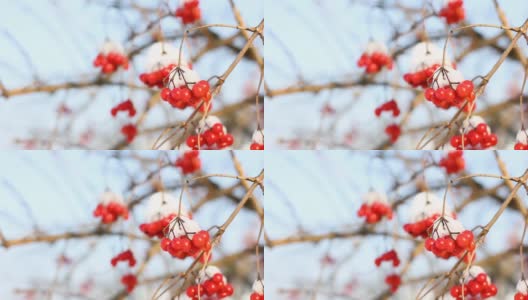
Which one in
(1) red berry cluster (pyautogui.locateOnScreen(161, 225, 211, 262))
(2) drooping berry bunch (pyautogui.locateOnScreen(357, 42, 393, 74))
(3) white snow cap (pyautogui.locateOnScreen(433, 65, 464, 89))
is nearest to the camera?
(1) red berry cluster (pyautogui.locateOnScreen(161, 225, 211, 262))

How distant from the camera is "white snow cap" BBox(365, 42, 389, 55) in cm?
206

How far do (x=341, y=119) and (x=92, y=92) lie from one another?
66 centimetres

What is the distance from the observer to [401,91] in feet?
6.77

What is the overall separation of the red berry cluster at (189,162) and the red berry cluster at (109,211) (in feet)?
0.63

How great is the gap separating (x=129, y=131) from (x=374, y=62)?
674 millimetres

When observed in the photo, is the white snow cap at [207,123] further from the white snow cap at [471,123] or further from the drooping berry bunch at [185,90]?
the white snow cap at [471,123]

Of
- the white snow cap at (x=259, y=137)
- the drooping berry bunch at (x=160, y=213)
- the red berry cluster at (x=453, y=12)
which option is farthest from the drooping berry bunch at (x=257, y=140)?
the red berry cluster at (x=453, y=12)

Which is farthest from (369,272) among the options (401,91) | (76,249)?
(76,249)

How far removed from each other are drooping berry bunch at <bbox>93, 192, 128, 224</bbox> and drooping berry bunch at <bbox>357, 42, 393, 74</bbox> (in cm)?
74

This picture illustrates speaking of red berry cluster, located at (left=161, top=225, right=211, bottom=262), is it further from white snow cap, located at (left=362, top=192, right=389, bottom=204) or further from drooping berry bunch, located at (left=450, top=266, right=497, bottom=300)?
drooping berry bunch, located at (left=450, top=266, right=497, bottom=300)

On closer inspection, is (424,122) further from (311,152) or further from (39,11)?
(39,11)

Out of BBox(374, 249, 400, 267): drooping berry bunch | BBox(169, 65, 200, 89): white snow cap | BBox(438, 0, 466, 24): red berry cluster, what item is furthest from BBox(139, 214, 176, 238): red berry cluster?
BBox(438, 0, 466, 24): red berry cluster

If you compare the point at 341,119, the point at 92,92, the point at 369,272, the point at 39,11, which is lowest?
the point at 369,272

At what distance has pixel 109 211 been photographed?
2.02 metres
